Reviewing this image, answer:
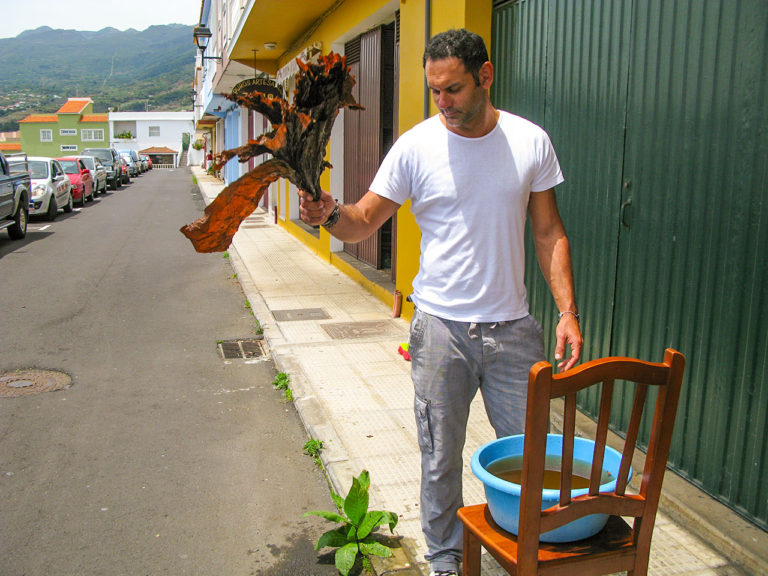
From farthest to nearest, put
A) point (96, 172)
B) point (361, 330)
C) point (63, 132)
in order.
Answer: point (63, 132) < point (96, 172) < point (361, 330)

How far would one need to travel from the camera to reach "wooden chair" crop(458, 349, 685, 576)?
202cm

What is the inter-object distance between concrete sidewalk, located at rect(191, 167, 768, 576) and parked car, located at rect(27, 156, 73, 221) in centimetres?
1036

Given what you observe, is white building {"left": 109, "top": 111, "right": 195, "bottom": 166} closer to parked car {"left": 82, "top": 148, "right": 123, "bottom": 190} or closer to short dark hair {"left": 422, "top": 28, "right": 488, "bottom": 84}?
parked car {"left": 82, "top": 148, "right": 123, "bottom": 190}

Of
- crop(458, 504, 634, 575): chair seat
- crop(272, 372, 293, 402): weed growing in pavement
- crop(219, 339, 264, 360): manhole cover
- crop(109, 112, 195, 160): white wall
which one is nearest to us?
crop(458, 504, 634, 575): chair seat

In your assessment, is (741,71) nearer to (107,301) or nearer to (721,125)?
(721,125)

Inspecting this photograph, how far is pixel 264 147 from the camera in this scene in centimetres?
233

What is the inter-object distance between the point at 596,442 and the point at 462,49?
4.56ft

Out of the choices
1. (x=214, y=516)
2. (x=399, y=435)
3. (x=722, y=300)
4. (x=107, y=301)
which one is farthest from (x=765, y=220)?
(x=107, y=301)

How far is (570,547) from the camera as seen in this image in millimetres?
2240

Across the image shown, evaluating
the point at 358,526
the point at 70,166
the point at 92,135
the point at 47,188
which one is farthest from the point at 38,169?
the point at 92,135

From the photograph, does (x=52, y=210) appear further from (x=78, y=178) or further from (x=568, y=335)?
(x=568, y=335)

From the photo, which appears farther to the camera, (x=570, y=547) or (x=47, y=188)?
(x=47, y=188)

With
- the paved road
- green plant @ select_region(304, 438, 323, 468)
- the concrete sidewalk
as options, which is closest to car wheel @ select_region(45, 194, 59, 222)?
the paved road

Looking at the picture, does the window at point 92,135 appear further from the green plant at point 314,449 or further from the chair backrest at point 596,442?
the chair backrest at point 596,442
